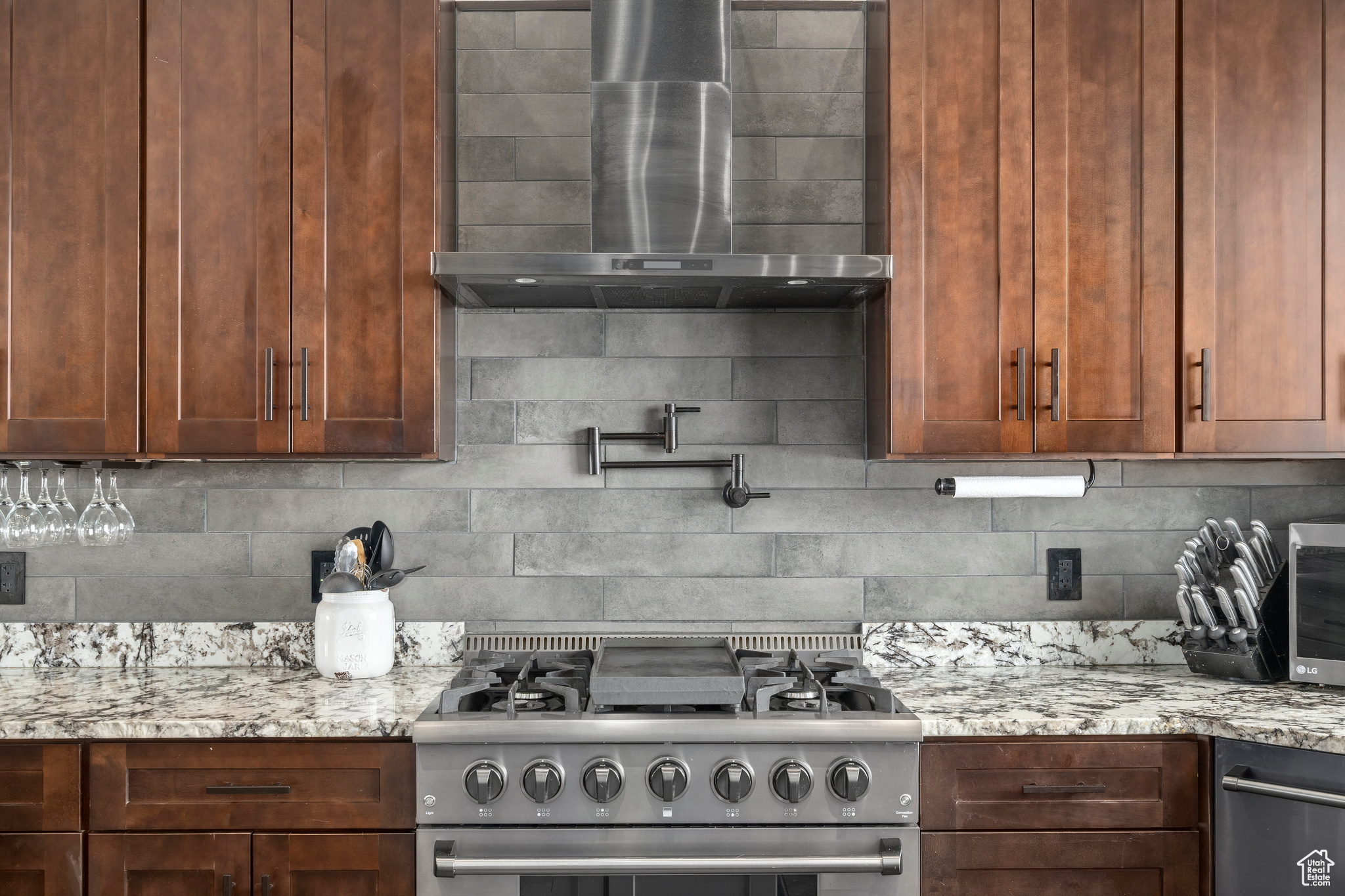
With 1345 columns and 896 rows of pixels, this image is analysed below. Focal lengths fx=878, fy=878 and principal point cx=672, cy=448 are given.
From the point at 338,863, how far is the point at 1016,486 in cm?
169

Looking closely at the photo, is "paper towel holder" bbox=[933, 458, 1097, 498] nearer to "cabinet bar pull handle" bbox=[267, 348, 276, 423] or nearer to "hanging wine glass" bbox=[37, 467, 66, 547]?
"cabinet bar pull handle" bbox=[267, 348, 276, 423]

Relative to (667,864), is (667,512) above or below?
above

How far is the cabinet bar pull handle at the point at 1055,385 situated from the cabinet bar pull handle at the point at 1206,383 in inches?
12.3

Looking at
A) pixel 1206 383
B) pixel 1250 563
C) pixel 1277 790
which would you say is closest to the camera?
pixel 1277 790

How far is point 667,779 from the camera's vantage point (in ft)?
5.47

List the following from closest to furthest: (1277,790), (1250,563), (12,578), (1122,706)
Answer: (1277,790) → (1122,706) → (1250,563) → (12,578)

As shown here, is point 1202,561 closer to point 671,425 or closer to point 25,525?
point 671,425

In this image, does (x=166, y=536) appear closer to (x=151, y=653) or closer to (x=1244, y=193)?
(x=151, y=653)

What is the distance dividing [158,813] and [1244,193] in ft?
8.64

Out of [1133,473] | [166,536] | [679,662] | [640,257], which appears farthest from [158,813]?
→ [1133,473]

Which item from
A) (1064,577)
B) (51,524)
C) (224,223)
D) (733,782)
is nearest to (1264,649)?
(1064,577)

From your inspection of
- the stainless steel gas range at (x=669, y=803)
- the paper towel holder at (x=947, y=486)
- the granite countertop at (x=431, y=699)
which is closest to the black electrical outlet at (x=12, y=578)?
the granite countertop at (x=431, y=699)

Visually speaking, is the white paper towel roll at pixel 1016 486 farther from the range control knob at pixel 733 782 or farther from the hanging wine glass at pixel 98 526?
the hanging wine glass at pixel 98 526

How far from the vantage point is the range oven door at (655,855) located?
5.49ft
